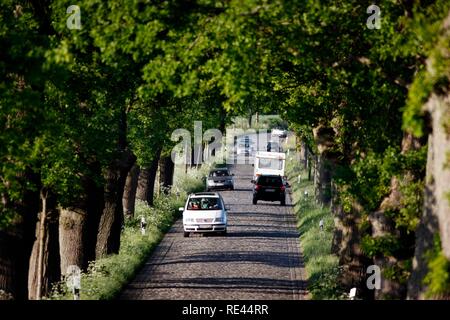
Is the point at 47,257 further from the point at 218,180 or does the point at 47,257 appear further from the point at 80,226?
the point at 218,180

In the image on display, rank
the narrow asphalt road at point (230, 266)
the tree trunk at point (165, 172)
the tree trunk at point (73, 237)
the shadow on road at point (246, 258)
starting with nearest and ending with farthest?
1. the narrow asphalt road at point (230, 266)
2. the tree trunk at point (73, 237)
3. the shadow on road at point (246, 258)
4. the tree trunk at point (165, 172)

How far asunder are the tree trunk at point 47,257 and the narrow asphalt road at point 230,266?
1770mm

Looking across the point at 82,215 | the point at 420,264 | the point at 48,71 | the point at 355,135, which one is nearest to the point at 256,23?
the point at 48,71

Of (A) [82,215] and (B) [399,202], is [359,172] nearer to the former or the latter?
(B) [399,202]

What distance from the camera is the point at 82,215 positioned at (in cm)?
2539

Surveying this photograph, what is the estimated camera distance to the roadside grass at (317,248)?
22.9 metres

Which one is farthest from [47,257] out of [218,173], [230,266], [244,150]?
[244,150]

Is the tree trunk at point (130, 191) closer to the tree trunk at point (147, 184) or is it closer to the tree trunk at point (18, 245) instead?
the tree trunk at point (147, 184)

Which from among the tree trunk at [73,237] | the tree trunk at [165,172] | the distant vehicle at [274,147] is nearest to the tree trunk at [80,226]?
the tree trunk at [73,237]

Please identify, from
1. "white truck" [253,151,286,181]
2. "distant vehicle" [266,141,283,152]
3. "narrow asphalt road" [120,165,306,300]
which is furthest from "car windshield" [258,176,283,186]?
"distant vehicle" [266,141,283,152]

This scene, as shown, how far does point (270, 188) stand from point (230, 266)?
78.7 feet

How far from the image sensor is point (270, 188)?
175ft
